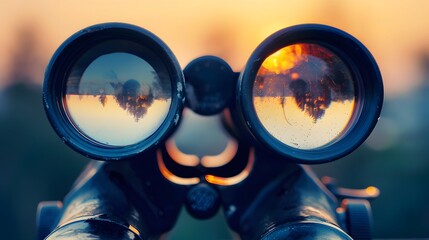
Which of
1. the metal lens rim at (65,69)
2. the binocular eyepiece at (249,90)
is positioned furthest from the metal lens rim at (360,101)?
the metal lens rim at (65,69)

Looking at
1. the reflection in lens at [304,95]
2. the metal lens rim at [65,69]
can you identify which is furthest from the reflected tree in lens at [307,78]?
the metal lens rim at [65,69]

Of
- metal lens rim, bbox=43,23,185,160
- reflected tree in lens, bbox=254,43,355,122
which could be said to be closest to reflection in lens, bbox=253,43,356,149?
reflected tree in lens, bbox=254,43,355,122

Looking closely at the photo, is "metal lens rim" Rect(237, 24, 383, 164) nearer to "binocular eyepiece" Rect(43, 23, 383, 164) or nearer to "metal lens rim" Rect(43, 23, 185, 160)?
"binocular eyepiece" Rect(43, 23, 383, 164)

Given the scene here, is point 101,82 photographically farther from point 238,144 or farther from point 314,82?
point 238,144

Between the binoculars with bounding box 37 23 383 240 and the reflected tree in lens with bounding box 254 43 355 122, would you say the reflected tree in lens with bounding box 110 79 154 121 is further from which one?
the reflected tree in lens with bounding box 254 43 355 122

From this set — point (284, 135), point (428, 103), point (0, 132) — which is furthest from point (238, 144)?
point (428, 103)

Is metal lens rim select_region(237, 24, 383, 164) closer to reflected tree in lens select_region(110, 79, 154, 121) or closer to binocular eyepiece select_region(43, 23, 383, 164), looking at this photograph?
binocular eyepiece select_region(43, 23, 383, 164)

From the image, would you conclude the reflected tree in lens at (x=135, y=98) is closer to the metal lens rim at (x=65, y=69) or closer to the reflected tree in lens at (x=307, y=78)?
the metal lens rim at (x=65, y=69)
